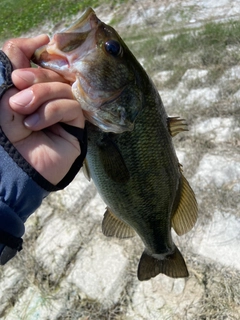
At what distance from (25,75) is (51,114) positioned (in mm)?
146

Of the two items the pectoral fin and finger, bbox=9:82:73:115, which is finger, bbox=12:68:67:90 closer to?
finger, bbox=9:82:73:115

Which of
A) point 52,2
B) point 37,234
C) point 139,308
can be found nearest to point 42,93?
point 139,308

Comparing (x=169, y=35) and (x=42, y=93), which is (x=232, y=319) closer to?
(x=42, y=93)

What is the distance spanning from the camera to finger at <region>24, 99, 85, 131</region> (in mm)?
1209

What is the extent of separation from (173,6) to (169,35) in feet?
4.08

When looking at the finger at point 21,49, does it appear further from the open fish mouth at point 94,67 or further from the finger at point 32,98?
the finger at point 32,98

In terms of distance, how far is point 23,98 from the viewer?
46.3 inches

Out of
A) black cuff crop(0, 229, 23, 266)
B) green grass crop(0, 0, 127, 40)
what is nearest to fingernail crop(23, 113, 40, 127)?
black cuff crop(0, 229, 23, 266)

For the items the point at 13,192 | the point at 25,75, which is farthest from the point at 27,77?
the point at 13,192

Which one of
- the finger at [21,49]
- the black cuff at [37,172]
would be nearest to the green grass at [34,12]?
the finger at [21,49]

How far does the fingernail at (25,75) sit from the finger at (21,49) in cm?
7

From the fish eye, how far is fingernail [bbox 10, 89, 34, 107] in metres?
0.41

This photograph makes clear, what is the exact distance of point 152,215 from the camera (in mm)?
1895

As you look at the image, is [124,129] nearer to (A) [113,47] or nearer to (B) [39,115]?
(A) [113,47]
